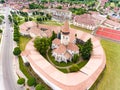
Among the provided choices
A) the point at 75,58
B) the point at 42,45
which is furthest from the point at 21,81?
the point at 75,58

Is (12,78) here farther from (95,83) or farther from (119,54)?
(119,54)

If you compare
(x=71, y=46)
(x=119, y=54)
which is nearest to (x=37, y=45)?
(x=71, y=46)

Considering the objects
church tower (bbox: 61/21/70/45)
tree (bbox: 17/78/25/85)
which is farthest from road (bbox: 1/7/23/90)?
church tower (bbox: 61/21/70/45)

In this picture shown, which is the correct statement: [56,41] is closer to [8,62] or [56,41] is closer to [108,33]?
[8,62]

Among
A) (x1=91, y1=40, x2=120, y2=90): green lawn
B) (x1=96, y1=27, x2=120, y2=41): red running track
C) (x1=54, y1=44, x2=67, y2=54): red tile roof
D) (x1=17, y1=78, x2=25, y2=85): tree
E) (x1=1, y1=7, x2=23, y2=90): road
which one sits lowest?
(x1=91, y1=40, x2=120, y2=90): green lawn

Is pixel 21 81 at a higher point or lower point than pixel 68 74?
lower

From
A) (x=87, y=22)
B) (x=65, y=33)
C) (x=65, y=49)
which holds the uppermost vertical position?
(x=65, y=33)

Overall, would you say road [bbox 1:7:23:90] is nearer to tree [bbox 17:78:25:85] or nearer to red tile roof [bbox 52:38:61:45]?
tree [bbox 17:78:25:85]
